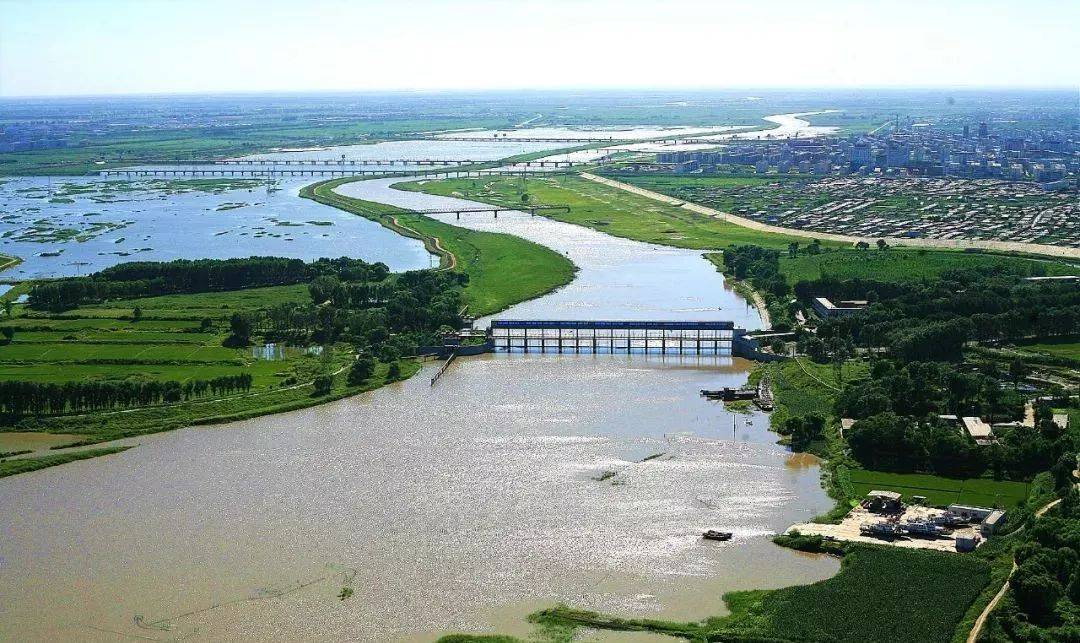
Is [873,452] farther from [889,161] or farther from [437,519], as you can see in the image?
[889,161]

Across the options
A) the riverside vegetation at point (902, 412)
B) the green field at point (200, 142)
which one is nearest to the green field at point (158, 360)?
the riverside vegetation at point (902, 412)

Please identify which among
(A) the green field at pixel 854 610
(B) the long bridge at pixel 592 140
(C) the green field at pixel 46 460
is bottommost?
(C) the green field at pixel 46 460

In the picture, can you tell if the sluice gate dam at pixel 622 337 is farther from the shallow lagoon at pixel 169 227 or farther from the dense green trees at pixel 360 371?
the shallow lagoon at pixel 169 227

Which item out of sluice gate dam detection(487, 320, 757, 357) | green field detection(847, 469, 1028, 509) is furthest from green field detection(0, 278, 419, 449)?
green field detection(847, 469, 1028, 509)

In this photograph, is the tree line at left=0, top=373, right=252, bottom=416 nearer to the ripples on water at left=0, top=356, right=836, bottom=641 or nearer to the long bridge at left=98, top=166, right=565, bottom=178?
the ripples on water at left=0, top=356, right=836, bottom=641

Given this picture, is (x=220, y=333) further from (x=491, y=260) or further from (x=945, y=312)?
(x=945, y=312)

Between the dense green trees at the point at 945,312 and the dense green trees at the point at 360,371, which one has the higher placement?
the dense green trees at the point at 945,312
